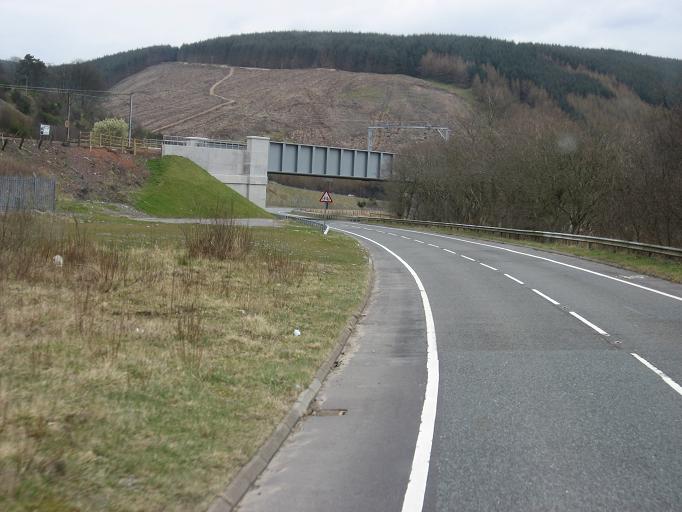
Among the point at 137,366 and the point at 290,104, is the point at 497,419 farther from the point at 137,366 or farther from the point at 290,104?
the point at 290,104

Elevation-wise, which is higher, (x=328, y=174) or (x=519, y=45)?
(x=519, y=45)

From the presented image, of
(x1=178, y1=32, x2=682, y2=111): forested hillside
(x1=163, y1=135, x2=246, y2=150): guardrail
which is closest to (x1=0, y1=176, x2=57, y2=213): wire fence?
(x1=163, y1=135, x2=246, y2=150): guardrail

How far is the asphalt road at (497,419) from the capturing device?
18.1ft

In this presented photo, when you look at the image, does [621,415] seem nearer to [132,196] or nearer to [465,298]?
[465,298]

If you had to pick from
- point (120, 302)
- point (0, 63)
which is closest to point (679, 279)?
point (120, 302)

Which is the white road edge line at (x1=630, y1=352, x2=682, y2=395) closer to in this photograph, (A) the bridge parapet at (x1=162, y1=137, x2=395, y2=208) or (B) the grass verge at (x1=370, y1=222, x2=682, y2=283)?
(B) the grass verge at (x1=370, y1=222, x2=682, y2=283)

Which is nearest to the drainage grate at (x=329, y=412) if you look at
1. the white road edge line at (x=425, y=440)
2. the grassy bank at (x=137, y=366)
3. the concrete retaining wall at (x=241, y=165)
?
the grassy bank at (x=137, y=366)

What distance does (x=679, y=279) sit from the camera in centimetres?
2239

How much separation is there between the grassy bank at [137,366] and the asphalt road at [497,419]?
580mm

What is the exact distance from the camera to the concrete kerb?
5.25m

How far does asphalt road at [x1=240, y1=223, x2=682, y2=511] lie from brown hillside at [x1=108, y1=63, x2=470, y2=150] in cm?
10817

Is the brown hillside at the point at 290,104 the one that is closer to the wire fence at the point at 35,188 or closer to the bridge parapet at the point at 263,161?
the bridge parapet at the point at 263,161

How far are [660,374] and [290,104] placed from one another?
143 metres

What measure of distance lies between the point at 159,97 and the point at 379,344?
511 feet
